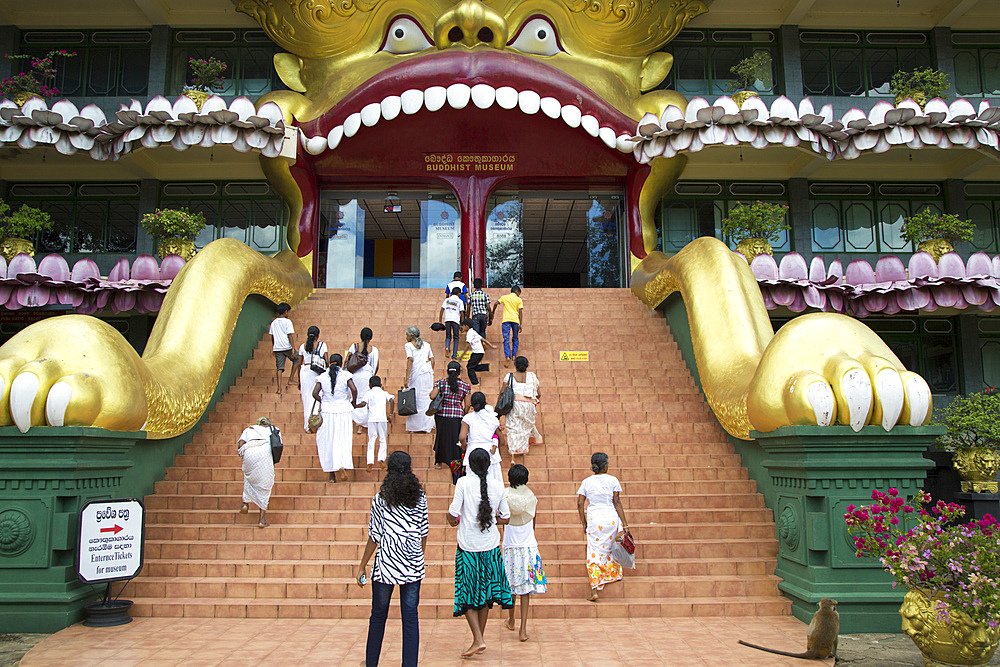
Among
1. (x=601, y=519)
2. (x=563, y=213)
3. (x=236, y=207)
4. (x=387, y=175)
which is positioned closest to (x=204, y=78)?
(x=236, y=207)

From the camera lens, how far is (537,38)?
14930 millimetres

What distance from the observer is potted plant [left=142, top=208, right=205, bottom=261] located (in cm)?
1345

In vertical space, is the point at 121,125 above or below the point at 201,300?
above

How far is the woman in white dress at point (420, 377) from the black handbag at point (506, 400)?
99 cm

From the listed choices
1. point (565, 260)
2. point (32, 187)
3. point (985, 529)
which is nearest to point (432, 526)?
point (985, 529)

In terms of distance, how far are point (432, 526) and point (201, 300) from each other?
4.49 meters

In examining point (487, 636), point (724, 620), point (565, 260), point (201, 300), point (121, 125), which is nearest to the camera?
point (487, 636)

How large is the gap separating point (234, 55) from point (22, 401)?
12346 millimetres

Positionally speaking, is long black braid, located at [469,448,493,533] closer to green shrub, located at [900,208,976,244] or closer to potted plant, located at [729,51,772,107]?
green shrub, located at [900,208,976,244]

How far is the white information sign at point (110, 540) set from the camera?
19.7ft

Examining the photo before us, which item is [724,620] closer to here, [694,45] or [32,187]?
[694,45]

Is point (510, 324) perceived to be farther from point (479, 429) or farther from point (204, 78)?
point (204, 78)

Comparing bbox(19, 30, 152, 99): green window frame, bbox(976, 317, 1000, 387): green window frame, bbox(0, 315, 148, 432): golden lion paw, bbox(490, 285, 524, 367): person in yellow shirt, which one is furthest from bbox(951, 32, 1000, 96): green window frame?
bbox(19, 30, 152, 99): green window frame

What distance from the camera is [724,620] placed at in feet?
20.4
